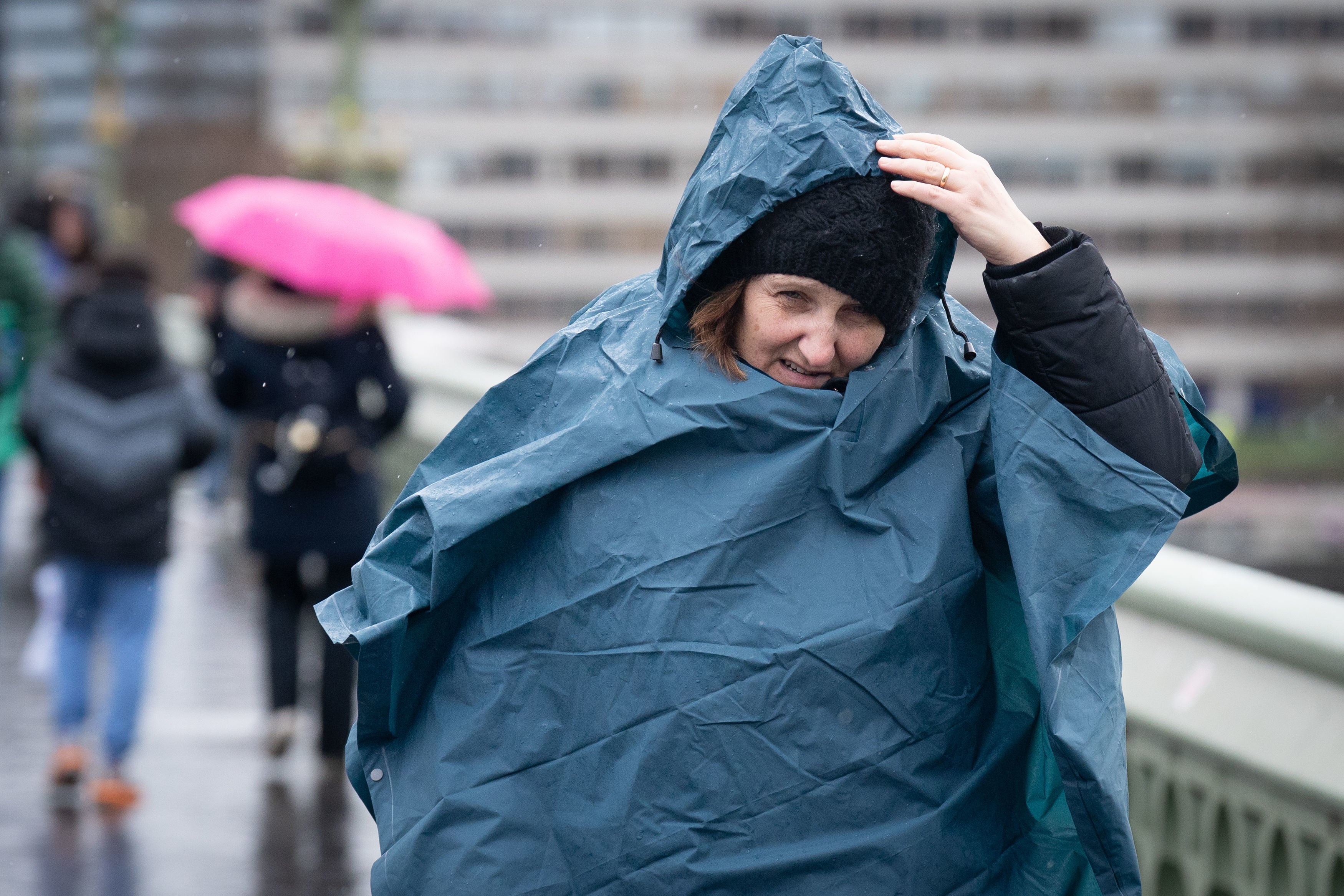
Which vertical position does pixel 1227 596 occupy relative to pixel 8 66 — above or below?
above

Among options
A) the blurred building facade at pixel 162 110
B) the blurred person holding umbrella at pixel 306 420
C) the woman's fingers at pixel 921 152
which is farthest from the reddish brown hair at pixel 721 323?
the blurred building facade at pixel 162 110

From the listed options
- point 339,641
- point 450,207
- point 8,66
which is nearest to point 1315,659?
point 339,641

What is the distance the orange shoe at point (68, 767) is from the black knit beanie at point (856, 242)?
14.6ft

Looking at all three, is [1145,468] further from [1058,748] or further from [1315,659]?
[1315,659]

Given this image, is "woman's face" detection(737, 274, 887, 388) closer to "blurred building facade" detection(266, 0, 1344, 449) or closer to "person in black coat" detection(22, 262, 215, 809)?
"person in black coat" detection(22, 262, 215, 809)

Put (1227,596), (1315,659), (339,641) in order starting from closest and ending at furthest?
1. (339,641)
2. (1315,659)
3. (1227,596)

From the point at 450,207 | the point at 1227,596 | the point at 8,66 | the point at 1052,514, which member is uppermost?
the point at 1052,514

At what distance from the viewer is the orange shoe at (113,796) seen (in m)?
5.84

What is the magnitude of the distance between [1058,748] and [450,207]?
83.7 metres

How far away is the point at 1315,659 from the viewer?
9.75ft

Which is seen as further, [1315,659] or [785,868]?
[1315,659]

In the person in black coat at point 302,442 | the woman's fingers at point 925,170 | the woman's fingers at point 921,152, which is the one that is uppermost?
the woman's fingers at point 921,152

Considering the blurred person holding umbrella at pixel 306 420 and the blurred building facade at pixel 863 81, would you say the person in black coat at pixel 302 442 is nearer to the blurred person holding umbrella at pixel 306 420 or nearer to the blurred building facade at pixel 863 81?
the blurred person holding umbrella at pixel 306 420

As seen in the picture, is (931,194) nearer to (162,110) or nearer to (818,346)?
(818,346)
